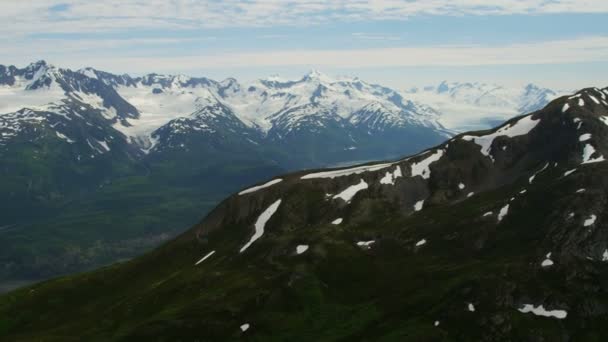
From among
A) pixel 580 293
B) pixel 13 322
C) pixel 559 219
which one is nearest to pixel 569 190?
pixel 559 219

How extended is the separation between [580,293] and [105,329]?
11580 centimetres

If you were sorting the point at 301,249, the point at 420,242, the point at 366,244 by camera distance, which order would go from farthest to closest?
the point at 366,244
the point at 301,249
the point at 420,242

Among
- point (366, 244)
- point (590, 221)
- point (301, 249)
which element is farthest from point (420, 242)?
point (590, 221)

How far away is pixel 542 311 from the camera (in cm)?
11750

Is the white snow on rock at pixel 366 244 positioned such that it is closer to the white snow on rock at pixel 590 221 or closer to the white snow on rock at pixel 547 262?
the white snow on rock at pixel 547 262

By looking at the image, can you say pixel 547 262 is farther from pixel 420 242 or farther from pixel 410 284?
pixel 420 242

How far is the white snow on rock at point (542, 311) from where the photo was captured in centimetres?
11581

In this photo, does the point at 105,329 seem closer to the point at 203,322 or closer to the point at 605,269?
the point at 203,322

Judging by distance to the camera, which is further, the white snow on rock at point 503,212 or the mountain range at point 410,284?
the white snow on rock at point 503,212

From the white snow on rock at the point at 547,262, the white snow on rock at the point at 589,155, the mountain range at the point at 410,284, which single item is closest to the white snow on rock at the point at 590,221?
the mountain range at the point at 410,284

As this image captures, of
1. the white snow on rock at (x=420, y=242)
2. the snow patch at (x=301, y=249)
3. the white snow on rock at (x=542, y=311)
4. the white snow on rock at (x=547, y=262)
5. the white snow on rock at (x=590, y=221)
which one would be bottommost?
the snow patch at (x=301, y=249)

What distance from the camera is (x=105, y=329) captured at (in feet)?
516

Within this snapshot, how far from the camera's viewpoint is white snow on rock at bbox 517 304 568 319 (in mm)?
115812

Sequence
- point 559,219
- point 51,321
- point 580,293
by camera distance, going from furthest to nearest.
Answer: point 51,321
point 559,219
point 580,293
